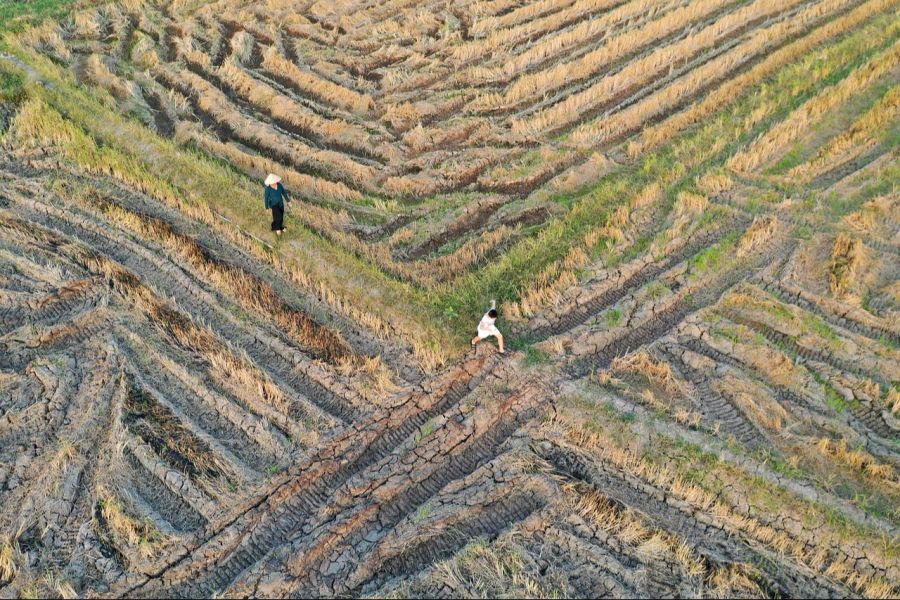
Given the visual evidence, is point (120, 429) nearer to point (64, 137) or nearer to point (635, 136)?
point (64, 137)

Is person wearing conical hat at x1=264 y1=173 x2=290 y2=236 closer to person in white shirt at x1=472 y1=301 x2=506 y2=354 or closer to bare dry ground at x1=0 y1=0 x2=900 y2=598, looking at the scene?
bare dry ground at x1=0 y1=0 x2=900 y2=598

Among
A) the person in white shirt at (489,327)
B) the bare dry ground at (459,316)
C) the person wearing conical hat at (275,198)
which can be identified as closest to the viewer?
the bare dry ground at (459,316)

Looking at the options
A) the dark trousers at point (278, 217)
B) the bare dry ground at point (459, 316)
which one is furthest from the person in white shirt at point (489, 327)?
the dark trousers at point (278, 217)

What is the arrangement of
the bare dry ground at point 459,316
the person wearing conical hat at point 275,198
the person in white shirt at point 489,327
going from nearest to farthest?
the bare dry ground at point 459,316 → the person in white shirt at point 489,327 → the person wearing conical hat at point 275,198

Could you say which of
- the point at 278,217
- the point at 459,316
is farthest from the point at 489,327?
the point at 278,217

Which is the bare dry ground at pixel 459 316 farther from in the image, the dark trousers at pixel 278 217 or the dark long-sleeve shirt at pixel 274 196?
the dark long-sleeve shirt at pixel 274 196

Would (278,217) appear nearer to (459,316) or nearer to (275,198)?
(275,198)
